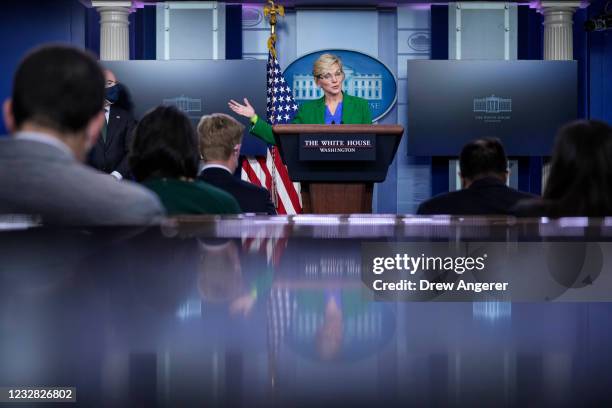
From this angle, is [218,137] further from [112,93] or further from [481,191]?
[112,93]

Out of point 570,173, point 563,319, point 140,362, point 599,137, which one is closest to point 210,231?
point 140,362

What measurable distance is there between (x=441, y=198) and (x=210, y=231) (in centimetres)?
148

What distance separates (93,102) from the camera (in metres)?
1.16

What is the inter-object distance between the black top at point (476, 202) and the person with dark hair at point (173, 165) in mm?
741

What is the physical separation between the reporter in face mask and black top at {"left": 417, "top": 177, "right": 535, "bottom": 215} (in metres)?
3.51

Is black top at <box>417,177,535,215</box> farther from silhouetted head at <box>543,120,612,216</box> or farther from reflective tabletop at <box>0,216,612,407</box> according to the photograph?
reflective tabletop at <box>0,216,612,407</box>

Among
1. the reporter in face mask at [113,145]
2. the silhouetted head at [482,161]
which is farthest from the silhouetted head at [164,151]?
the reporter in face mask at [113,145]

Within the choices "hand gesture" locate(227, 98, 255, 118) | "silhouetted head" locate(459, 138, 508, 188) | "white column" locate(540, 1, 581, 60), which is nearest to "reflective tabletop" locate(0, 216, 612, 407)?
"silhouetted head" locate(459, 138, 508, 188)

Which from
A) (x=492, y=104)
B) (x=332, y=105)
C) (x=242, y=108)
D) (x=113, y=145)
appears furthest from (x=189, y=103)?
(x=492, y=104)

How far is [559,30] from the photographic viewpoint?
6.83m

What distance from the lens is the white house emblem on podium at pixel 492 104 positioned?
21.8 feet

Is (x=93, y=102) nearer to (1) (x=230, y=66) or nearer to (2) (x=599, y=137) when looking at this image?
(2) (x=599, y=137)

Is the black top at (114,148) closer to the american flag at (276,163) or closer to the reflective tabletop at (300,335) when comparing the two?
the american flag at (276,163)

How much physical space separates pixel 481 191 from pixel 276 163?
4154 millimetres
